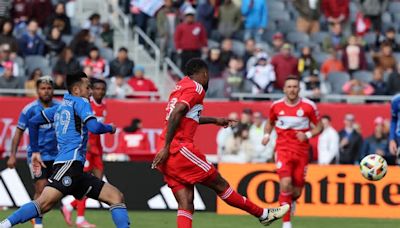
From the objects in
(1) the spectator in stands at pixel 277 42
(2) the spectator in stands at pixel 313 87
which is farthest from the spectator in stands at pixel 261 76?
(1) the spectator in stands at pixel 277 42

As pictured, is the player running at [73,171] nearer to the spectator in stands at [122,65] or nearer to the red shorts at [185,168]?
the red shorts at [185,168]

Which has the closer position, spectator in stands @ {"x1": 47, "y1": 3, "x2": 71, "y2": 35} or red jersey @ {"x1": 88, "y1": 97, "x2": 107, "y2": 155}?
red jersey @ {"x1": 88, "y1": 97, "x2": 107, "y2": 155}

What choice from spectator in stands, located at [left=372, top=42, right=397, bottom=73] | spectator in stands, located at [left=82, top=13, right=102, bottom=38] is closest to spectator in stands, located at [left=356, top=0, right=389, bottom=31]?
spectator in stands, located at [left=372, top=42, right=397, bottom=73]

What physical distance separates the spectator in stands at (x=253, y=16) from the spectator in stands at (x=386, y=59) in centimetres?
280

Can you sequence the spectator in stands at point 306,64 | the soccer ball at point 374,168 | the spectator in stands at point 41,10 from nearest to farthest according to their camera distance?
the soccer ball at point 374,168
the spectator in stands at point 306,64
the spectator in stands at point 41,10

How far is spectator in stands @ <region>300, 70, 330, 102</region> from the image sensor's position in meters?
25.9

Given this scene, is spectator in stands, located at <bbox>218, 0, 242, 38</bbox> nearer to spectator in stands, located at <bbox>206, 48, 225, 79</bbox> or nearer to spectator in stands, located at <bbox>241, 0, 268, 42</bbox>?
spectator in stands, located at <bbox>241, 0, 268, 42</bbox>

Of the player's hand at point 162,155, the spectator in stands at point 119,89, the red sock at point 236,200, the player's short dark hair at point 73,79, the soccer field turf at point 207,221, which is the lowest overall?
the soccer field turf at point 207,221

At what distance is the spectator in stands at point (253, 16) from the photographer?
28953mm

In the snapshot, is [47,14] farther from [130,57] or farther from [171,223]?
[171,223]

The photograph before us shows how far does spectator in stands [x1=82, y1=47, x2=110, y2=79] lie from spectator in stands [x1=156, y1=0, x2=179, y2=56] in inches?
75.1

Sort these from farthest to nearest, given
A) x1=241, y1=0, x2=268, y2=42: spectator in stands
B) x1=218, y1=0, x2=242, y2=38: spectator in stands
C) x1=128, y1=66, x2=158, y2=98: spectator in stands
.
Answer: x1=241, y1=0, x2=268, y2=42: spectator in stands
x1=218, y1=0, x2=242, y2=38: spectator in stands
x1=128, y1=66, x2=158, y2=98: spectator in stands

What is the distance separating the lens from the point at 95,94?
61.2 feet

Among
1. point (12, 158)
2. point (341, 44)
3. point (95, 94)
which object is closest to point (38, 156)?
point (12, 158)
